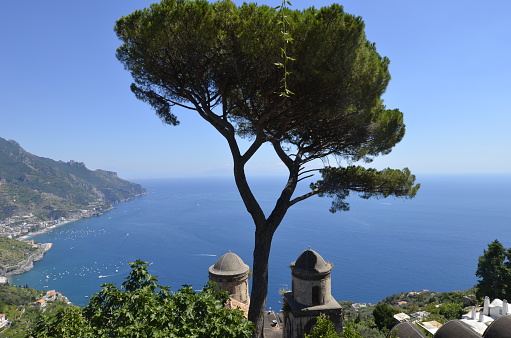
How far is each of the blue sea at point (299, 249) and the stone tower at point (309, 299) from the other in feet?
137

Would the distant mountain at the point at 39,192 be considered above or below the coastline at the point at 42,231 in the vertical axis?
above

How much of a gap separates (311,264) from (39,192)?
584ft

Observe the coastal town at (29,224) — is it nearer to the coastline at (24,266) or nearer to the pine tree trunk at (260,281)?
the coastline at (24,266)

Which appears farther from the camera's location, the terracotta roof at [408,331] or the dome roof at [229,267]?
the dome roof at [229,267]

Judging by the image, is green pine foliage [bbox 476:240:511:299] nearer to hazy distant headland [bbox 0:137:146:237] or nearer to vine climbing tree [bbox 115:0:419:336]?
vine climbing tree [bbox 115:0:419:336]

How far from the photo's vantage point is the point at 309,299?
943 cm

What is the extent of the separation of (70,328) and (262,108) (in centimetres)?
611

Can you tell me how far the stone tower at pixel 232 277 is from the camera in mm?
12375

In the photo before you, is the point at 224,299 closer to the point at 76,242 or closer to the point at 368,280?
the point at 368,280

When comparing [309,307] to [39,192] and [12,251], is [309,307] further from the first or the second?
[39,192]

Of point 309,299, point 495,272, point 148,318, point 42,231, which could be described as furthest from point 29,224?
point 495,272

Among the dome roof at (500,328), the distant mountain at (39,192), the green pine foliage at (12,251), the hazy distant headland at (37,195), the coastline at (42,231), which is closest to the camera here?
the dome roof at (500,328)

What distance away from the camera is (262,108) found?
25.4ft

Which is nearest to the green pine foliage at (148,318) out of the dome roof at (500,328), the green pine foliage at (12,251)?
the dome roof at (500,328)
